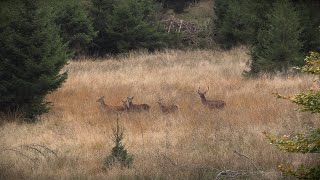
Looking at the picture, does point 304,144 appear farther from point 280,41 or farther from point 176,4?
point 176,4

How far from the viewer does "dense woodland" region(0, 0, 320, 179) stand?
1108 centimetres

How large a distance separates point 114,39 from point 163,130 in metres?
18.1

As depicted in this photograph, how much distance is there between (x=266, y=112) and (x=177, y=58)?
44.2 feet

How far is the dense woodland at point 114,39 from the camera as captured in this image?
11078 millimetres

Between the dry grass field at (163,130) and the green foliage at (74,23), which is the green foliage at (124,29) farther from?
the dry grass field at (163,130)

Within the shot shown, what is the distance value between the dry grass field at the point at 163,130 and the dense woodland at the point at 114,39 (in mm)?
932

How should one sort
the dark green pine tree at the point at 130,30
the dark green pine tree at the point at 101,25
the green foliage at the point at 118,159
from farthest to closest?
the dark green pine tree at the point at 101,25, the dark green pine tree at the point at 130,30, the green foliage at the point at 118,159

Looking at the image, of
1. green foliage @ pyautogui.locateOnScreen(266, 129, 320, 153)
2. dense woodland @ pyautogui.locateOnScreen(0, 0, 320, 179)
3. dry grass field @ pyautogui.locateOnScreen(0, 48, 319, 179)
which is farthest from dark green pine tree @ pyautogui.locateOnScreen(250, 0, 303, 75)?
green foliage @ pyautogui.locateOnScreen(266, 129, 320, 153)

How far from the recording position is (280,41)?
15656 millimetres

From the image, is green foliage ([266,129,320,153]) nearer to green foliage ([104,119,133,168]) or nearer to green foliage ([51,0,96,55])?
green foliage ([104,119,133,168])

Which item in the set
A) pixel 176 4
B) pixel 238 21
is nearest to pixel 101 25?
pixel 238 21

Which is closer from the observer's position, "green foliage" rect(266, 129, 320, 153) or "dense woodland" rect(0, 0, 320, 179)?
"green foliage" rect(266, 129, 320, 153)

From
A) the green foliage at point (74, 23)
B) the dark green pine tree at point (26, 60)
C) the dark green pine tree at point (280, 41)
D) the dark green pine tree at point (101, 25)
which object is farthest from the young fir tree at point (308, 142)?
the dark green pine tree at point (101, 25)

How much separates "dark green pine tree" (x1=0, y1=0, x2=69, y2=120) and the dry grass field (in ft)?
2.22
